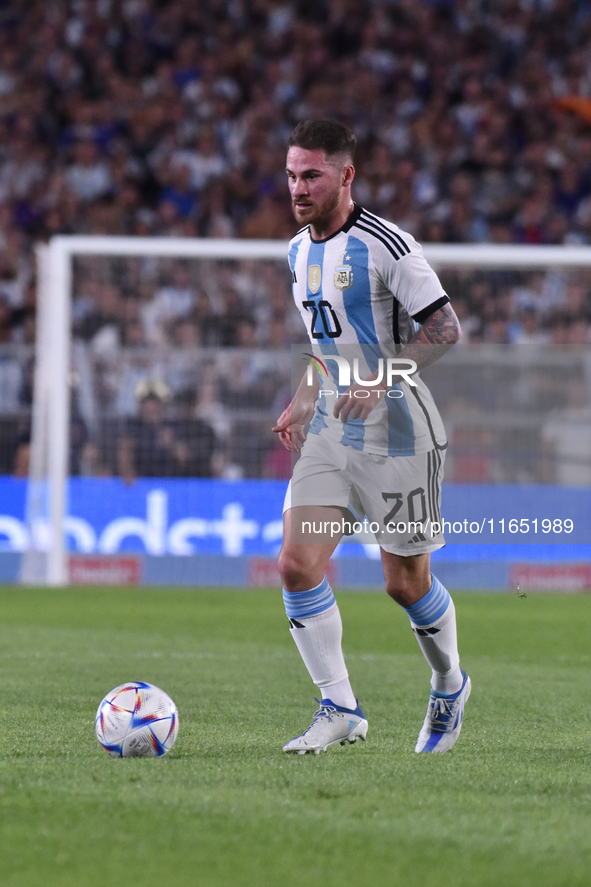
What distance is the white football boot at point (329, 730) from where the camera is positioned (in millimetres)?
4289

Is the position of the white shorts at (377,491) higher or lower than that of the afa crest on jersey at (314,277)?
lower

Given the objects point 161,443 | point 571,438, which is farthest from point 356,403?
point 571,438

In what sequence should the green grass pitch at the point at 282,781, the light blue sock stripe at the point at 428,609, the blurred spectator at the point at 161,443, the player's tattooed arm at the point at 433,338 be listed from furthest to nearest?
the blurred spectator at the point at 161,443 < the light blue sock stripe at the point at 428,609 < the player's tattooed arm at the point at 433,338 < the green grass pitch at the point at 282,781

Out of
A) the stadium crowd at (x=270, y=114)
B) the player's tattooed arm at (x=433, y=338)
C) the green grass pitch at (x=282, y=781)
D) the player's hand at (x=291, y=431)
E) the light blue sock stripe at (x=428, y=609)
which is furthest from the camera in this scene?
the stadium crowd at (x=270, y=114)

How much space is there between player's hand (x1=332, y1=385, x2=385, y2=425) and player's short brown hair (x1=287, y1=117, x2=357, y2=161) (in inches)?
34.1

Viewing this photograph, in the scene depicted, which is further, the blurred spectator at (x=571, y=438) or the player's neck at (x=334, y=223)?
the blurred spectator at (x=571, y=438)

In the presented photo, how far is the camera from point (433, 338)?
4273 mm

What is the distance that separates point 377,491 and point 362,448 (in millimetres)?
162

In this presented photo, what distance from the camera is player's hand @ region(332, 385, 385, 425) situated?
419 cm

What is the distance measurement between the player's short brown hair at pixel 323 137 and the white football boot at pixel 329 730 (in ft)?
6.44

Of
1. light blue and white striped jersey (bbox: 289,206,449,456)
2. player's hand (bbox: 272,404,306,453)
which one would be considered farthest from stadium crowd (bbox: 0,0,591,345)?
light blue and white striped jersey (bbox: 289,206,449,456)

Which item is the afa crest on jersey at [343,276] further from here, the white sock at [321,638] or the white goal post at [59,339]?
the white goal post at [59,339]

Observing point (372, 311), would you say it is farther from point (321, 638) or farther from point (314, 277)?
point (321, 638)

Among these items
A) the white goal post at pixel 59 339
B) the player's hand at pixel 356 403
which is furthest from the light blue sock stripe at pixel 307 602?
the white goal post at pixel 59 339
